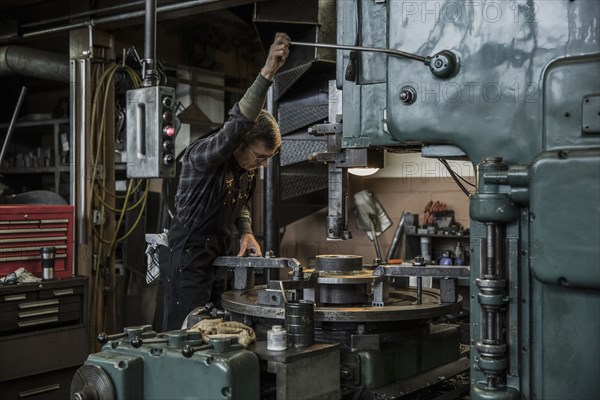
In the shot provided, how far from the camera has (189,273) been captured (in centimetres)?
230

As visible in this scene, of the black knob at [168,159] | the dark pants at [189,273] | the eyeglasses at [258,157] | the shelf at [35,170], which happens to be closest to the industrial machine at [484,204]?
the black knob at [168,159]

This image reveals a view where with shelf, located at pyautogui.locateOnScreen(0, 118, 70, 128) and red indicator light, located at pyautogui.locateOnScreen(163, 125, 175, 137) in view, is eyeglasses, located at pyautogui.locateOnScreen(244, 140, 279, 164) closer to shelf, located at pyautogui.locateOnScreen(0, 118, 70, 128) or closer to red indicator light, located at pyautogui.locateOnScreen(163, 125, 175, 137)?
red indicator light, located at pyautogui.locateOnScreen(163, 125, 175, 137)

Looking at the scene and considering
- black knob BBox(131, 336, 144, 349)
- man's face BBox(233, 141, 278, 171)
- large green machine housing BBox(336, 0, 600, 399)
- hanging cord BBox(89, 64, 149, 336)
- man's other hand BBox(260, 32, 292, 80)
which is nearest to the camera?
large green machine housing BBox(336, 0, 600, 399)

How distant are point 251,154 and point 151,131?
0.74m

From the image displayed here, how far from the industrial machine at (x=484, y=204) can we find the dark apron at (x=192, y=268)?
79 cm

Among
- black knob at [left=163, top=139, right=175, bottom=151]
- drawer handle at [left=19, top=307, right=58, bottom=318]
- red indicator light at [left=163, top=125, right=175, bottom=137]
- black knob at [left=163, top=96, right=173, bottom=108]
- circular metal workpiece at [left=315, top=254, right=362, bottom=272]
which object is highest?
black knob at [left=163, top=96, right=173, bottom=108]

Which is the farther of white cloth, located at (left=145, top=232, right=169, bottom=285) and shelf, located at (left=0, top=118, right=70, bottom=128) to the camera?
shelf, located at (left=0, top=118, right=70, bottom=128)

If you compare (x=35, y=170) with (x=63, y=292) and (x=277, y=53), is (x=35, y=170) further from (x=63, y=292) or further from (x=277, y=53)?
(x=277, y=53)

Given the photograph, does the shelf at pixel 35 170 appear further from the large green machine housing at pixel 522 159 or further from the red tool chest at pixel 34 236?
the large green machine housing at pixel 522 159

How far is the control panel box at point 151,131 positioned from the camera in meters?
1.72

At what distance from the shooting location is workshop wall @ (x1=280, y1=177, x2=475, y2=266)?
4.14m

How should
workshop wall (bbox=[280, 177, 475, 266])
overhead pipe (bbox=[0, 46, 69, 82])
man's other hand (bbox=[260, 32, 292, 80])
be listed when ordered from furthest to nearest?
overhead pipe (bbox=[0, 46, 69, 82]) < workshop wall (bbox=[280, 177, 475, 266]) < man's other hand (bbox=[260, 32, 292, 80])

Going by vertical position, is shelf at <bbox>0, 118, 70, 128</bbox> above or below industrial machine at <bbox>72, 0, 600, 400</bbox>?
above

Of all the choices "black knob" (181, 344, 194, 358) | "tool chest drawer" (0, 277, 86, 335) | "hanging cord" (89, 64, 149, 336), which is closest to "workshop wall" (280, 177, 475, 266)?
"hanging cord" (89, 64, 149, 336)
